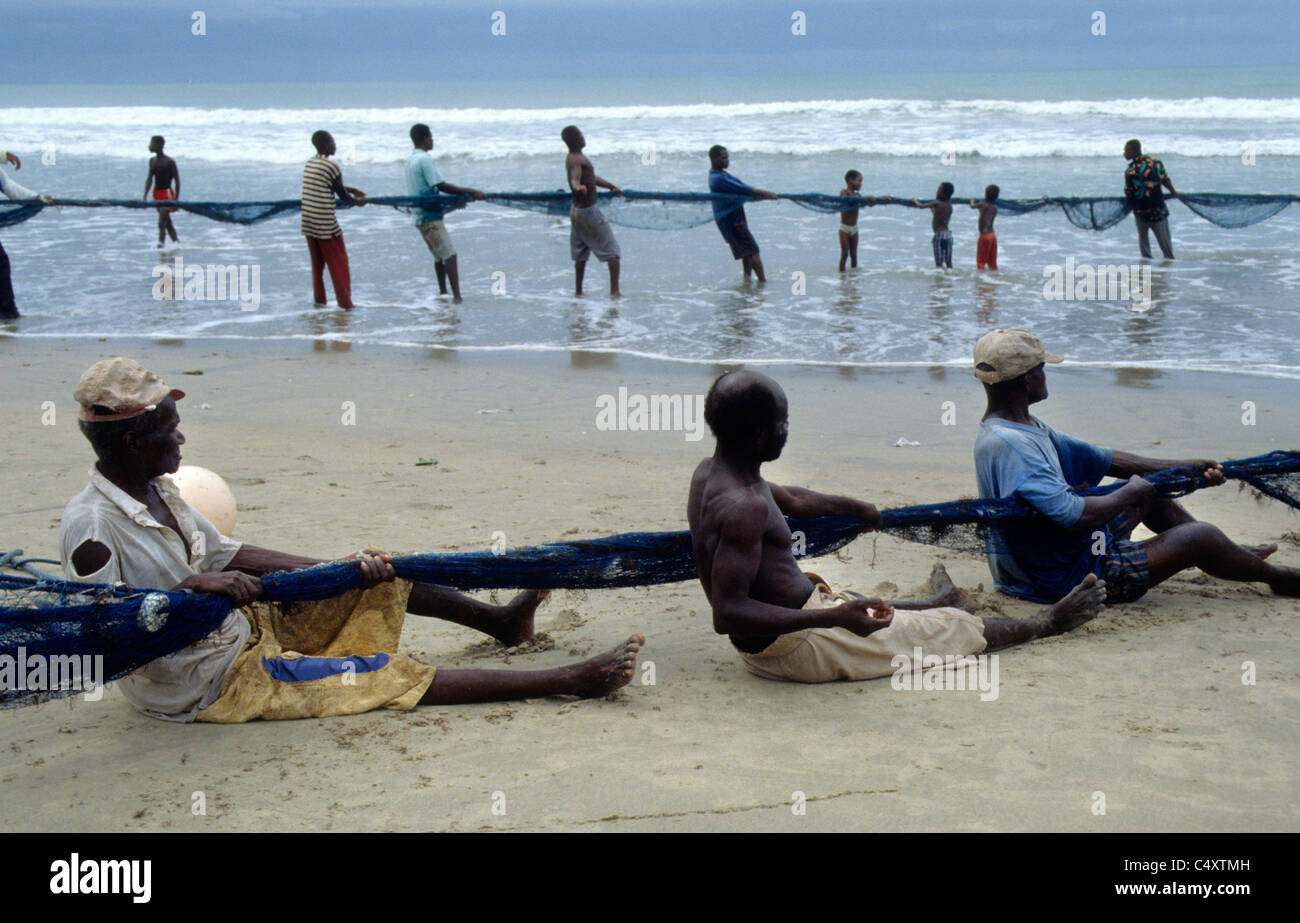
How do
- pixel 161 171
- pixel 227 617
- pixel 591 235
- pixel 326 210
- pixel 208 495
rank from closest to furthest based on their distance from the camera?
pixel 227 617 < pixel 208 495 < pixel 326 210 < pixel 591 235 < pixel 161 171

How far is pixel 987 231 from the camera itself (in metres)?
13.1

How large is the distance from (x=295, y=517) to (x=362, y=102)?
58.7 metres

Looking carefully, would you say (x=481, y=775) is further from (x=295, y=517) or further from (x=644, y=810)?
(x=295, y=517)

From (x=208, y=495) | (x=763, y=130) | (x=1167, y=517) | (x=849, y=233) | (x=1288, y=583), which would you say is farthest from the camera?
(x=763, y=130)

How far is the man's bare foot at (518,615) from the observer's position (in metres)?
3.91

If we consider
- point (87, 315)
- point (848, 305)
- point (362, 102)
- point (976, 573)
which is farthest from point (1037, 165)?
point (362, 102)

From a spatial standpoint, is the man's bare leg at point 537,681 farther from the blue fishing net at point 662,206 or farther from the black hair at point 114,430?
the blue fishing net at point 662,206

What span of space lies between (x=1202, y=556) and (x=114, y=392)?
358cm

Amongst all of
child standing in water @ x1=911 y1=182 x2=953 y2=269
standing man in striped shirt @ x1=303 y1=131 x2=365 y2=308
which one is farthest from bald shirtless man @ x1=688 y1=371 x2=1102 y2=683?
child standing in water @ x1=911 y1=182 x2=953 y2=269

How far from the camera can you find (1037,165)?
24.5 m

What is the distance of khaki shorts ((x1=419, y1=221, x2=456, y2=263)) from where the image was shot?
1140cm

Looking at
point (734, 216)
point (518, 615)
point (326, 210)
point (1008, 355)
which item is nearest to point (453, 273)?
point (326, 210)

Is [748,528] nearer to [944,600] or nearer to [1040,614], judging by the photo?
[944,600]

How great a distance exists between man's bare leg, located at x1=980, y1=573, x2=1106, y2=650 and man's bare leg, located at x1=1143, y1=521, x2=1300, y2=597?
0.37 metres
